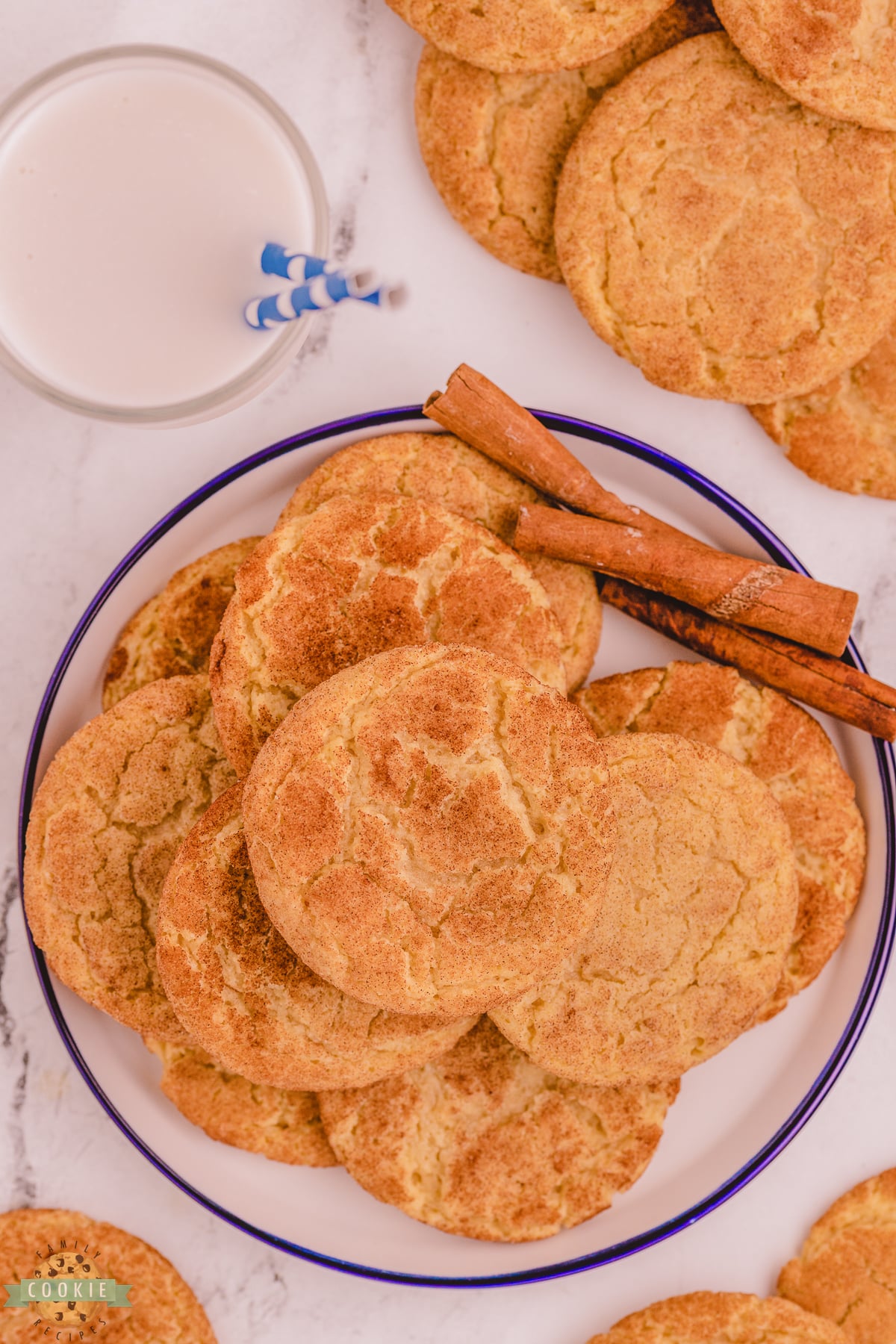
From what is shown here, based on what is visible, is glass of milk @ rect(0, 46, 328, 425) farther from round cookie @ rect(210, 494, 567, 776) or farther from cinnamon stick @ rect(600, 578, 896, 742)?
cinnamon stick @ rect(600, 578, 896, 742)

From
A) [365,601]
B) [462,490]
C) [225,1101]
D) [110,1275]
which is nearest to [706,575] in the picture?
[462,490]

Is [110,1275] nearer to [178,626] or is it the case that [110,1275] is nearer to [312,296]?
[178,626]

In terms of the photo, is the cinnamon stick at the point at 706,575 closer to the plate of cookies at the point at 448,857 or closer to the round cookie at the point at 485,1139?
the plate of cookies at the point at 448,857

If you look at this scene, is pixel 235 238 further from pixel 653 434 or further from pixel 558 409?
pixel 653 434

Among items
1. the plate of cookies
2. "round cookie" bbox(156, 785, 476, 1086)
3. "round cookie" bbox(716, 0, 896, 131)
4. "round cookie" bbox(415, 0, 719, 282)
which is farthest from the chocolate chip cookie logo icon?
"round cookie" bbox(716, 0, 896, 131)

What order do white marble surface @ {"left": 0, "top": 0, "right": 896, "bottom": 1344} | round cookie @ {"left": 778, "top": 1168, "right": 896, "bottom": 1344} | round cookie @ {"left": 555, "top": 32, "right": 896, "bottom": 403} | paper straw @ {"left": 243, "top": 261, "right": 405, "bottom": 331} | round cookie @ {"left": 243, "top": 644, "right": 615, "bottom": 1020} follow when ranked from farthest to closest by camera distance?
round cookie @ {"left": 778, "top": 1168, "right": 896, "bottom": 1344} < white marble surface @ {"left": 0, "top": 0, "right": 896, "bottom": 1344} < round cookie @ {"left": 555, "top": 32, "right": 896, "bottom": 403} < paper straw @ {"left": 243, "top": 261, "right": 405, "bottom": 331} < round cookie @ {"left": 243, "top": 644, "right": 615, "bottom": 1020}

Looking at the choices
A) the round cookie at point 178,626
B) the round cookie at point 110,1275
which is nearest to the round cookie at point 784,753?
the round cookie at point 178,626
